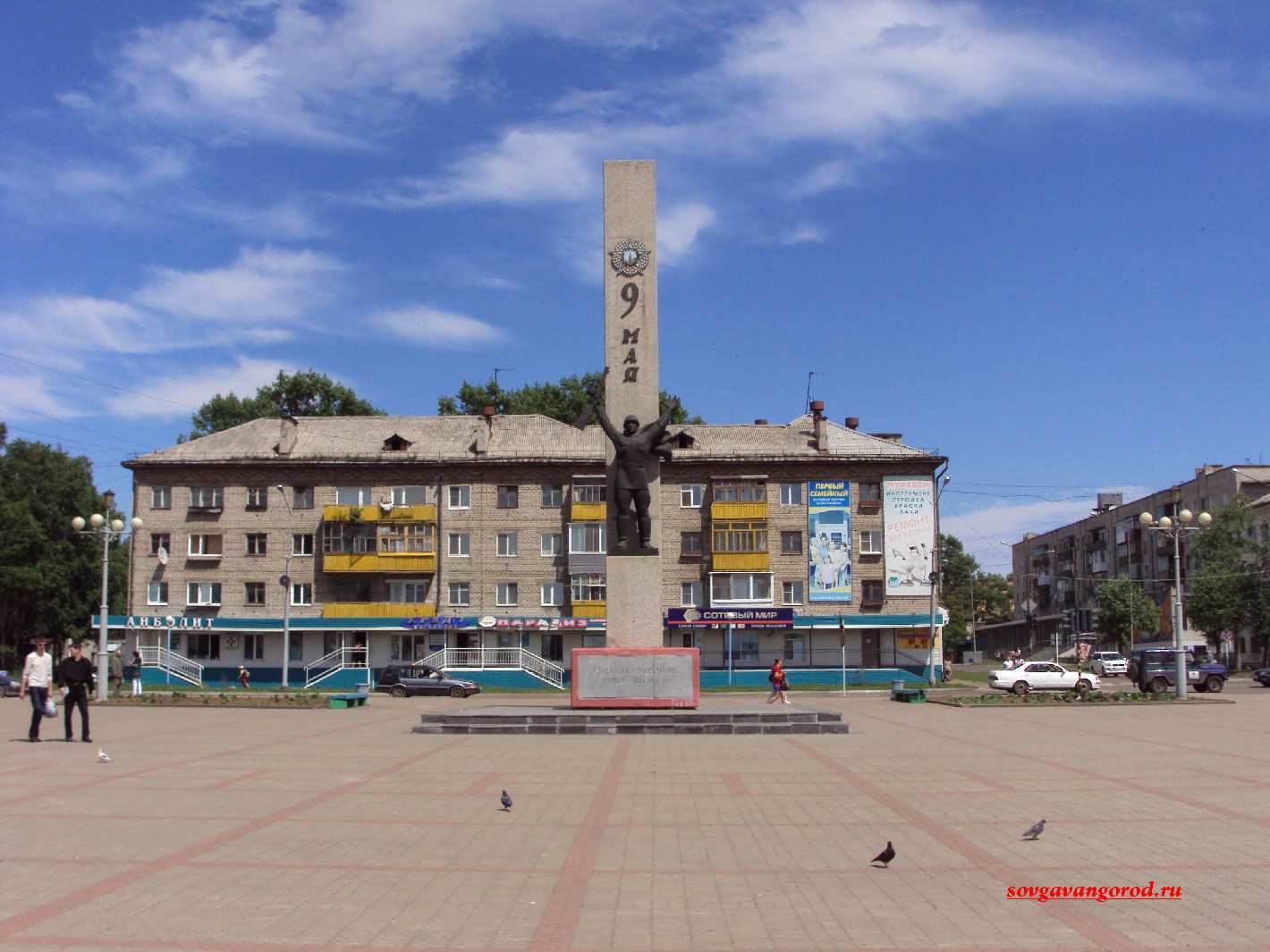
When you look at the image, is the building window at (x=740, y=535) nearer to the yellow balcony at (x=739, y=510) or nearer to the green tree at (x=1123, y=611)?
the yellow balcony at (x=739, y=510)

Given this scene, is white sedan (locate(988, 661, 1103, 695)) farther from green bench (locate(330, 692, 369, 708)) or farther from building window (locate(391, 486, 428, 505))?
building window (locate(391, 486, 428, 505))

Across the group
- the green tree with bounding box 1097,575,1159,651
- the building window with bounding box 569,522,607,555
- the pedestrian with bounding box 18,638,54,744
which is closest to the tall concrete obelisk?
the pedestrian with bounding box 18,638,54,744

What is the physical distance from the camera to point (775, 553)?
54344 millimetres

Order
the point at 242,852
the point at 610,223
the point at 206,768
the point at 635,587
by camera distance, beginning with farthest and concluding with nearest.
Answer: the point at 610,223 → the point at 635,587 → the point at 206,768 → the point at 242,852

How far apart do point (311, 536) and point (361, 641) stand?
220 inches

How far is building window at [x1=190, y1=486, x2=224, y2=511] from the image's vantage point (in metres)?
54.9

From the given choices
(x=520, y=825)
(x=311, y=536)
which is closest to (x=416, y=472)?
(x=311, y=536)

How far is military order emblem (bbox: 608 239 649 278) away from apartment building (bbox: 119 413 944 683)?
29.8 m

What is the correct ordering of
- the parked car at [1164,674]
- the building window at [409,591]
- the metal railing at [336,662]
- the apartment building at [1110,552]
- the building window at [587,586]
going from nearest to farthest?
the parked car at [1164,674]
the metal railing at [336,662]
the building window at [587,586]
the building window at [409,591]
the apartment building at [1110,552]

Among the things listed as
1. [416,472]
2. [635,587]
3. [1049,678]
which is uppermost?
[416,472]

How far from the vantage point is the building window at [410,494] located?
54.9 m

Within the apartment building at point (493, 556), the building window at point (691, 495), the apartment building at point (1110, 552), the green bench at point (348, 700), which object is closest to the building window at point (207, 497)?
the apartment building at point (493, 556)

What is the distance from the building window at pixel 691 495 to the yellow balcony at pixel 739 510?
1.18 metres

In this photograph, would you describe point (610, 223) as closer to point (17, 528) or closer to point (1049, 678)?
point (1049, 678)
